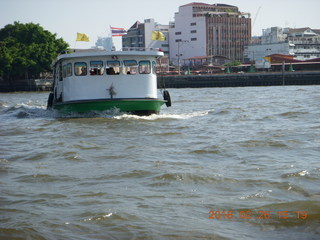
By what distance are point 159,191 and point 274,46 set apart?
357 feet

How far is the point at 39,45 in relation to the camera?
2753 inches

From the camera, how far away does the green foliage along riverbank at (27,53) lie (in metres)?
67.9

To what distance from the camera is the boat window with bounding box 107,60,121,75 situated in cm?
2056

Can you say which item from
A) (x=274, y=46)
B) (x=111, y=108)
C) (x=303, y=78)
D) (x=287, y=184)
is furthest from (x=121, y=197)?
(x=274, y=46)

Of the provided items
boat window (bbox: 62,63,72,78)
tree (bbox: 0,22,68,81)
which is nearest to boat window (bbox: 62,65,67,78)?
boat window (bbox: 62,63,72,78)

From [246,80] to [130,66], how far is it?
169ft

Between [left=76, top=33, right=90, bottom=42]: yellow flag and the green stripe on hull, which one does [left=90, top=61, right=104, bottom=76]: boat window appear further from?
[left=76, top=33, right=90, bottom=42]: yellow flag

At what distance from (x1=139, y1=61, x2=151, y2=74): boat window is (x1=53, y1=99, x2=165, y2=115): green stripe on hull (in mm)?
1290

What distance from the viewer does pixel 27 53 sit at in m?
68.5

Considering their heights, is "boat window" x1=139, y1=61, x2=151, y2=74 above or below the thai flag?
below

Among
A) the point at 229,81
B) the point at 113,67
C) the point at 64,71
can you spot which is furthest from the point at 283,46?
the point at 113,67

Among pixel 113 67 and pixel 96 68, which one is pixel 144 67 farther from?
pixel 96 68

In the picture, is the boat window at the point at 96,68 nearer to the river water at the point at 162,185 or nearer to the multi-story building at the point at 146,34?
the river water at the point at 162,185

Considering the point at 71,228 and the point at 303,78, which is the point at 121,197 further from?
the point at 303,78
